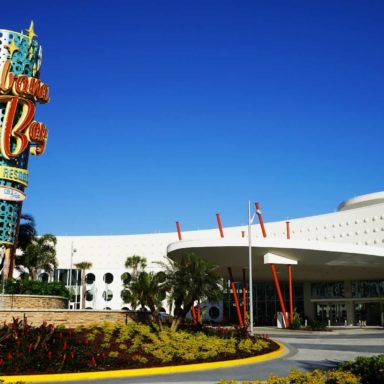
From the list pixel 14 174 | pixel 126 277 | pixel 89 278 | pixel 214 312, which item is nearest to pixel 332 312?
pixel 214 312

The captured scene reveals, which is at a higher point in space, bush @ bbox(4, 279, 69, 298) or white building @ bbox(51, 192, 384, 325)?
white building @ bbox(51, 192, 384, 325)

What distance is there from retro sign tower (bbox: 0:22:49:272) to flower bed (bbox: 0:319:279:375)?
15.8 metres

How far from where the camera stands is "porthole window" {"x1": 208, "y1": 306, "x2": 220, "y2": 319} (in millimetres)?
73062

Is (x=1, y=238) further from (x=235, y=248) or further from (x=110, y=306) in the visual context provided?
(x=110, y=306)

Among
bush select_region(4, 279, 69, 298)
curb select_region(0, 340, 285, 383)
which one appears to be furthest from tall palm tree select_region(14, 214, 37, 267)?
curb select_region(0, 340, 285, 383)

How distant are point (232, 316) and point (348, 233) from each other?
21589mm

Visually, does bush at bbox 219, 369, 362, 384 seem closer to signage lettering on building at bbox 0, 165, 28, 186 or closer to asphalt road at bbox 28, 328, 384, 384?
asphalt road at bbox 28, 328, 384, 384

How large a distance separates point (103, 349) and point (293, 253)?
2531 cm

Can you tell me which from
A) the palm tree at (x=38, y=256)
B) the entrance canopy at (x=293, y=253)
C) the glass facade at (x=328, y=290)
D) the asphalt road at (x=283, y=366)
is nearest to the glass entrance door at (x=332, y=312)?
the glass facade at (x=328, y=290)

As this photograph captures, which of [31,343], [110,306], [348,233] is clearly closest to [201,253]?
[348,233]

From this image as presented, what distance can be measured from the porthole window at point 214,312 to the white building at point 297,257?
2.41 feet

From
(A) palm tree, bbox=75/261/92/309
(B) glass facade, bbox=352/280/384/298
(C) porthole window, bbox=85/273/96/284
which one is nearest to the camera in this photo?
(B) glass facade, bbox=352/280/384/298

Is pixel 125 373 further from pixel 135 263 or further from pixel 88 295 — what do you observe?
pixel 88 295

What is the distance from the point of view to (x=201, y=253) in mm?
43031
